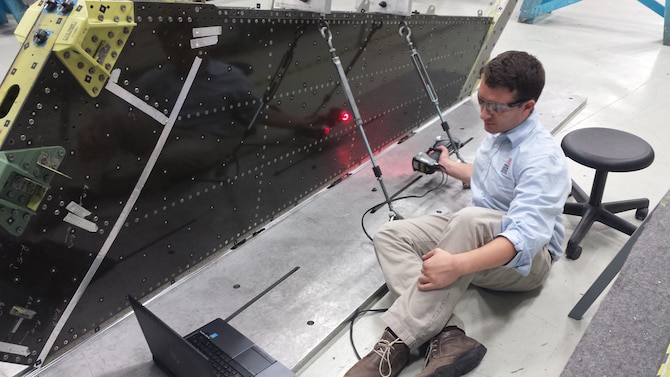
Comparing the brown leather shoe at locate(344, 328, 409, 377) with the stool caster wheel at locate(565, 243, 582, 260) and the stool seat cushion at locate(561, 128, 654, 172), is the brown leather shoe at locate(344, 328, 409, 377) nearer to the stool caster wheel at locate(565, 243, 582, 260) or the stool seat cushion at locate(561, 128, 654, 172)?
the stool caster wheel at locate(565, 243, 582, 260)

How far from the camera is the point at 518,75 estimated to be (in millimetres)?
1962

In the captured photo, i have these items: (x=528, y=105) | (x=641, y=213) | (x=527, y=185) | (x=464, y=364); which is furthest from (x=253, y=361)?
(x=641, y=213)

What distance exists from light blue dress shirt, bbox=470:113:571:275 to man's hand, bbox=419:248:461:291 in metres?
0.22

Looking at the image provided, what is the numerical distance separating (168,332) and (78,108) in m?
0.80

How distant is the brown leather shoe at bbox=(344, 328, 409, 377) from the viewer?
1983mm

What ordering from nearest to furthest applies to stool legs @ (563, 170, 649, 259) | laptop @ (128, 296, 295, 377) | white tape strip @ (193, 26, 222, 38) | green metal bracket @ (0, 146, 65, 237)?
1. green metal bracket @ (0, 146, 65, 237)
2. laptop @ (128, 296, 295, 377)
3. white tape strip @ (193, 26, 222, 38)
4. stool legs @ (563, 170, 649, 259)

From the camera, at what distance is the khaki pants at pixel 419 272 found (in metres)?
2.02

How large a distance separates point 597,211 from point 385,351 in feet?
5.31

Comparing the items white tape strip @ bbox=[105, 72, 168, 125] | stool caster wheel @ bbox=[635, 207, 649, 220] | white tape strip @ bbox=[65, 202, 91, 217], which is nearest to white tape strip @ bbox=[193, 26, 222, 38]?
white tape strip @ bbox=[105, 72, 168, 125]

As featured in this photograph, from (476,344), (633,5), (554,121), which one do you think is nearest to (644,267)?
(476,344)

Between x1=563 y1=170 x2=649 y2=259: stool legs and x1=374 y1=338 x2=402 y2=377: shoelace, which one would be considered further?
x1=563 y1=170 x2=649 y2=259: stool legs

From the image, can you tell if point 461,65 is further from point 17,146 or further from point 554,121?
point 17,146

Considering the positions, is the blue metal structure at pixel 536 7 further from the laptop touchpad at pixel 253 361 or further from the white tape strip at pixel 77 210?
the white tape strip at pixel 77 210

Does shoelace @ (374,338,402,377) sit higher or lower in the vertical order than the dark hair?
lower
